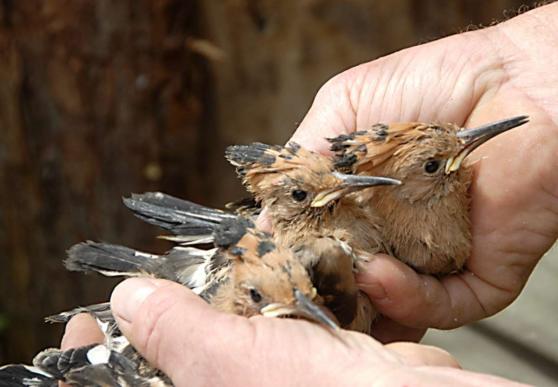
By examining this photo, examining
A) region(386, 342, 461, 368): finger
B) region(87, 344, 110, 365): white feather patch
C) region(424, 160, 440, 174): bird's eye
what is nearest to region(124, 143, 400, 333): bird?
region(424, 160, 440, 174): bird's eye

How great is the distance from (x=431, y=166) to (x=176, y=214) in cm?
74

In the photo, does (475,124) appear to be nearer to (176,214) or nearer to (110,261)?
(176,214)

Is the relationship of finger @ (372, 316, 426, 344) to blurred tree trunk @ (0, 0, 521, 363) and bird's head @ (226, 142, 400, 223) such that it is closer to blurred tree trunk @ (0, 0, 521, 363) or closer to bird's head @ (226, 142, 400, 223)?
bird's head @ (226, 142, 400, 223)

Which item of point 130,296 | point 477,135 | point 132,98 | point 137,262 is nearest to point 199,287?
point 137,262

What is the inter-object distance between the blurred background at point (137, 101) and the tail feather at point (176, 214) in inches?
60.0

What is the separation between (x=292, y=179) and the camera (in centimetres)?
Result: 233

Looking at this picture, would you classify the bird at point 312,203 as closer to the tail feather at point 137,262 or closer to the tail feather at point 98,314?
the tail feather at point 137,262

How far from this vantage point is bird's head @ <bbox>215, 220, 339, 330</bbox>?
1.95 metres

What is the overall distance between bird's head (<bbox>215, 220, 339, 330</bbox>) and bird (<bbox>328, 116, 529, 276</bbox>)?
1.25 feet

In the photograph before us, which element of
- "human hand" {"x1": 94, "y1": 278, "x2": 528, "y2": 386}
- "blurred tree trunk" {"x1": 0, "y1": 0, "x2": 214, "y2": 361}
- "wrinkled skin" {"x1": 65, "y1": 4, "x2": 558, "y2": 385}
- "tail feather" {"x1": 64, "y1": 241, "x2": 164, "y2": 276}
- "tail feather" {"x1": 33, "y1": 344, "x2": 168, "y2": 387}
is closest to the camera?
"human hand" {"x1": 94, "y1": 278, "x2": 528, "y2": 386}

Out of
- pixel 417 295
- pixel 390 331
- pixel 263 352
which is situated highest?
pixel 263 352

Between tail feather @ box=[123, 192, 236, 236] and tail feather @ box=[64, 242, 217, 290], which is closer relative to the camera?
tail feather @ box=[64, 242, 217, 290]

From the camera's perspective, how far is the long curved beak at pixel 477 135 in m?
2.31

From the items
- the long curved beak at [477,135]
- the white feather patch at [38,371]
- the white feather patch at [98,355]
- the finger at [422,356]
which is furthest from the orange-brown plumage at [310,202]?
the white feather patch at [38,371]
